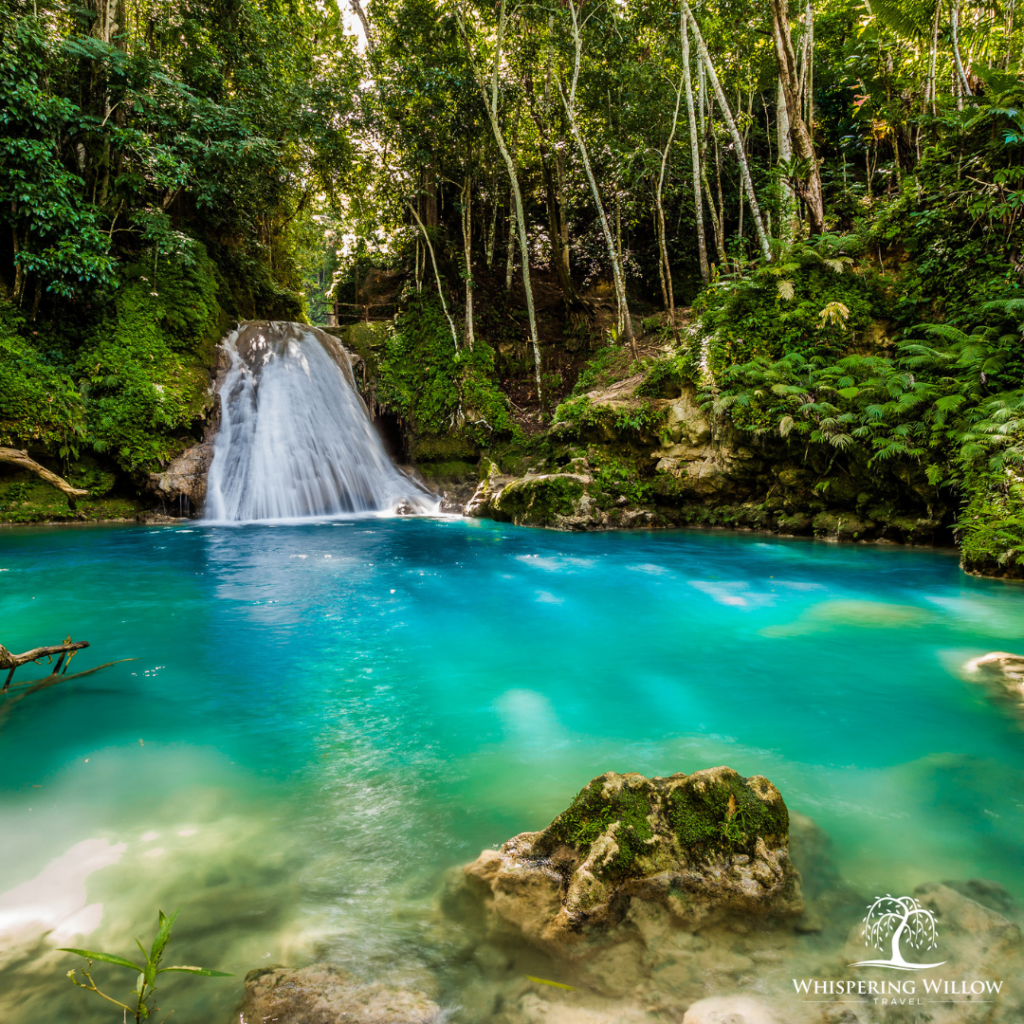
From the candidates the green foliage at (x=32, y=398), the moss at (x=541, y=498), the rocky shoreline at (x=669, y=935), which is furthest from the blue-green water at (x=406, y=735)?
the green foliage at (x=32, y=398)

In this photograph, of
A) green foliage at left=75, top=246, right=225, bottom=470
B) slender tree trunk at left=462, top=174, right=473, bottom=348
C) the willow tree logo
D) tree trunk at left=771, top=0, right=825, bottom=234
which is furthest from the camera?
slender tree trunk at left=462, top=174, right=473, bottom=348

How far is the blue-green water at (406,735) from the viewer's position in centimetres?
205

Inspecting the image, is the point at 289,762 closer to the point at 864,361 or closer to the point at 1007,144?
the point at 864,361

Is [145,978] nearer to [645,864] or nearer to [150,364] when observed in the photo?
[645,864]

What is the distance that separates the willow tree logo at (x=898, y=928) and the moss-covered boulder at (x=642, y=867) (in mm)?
218

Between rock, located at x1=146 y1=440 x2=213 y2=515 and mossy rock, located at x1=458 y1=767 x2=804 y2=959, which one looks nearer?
mossy rock, located at x1=458 y1=767 x2=804 y2=959

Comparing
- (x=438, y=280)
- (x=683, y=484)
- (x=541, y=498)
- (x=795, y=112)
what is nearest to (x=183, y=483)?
(x=541, y=498)

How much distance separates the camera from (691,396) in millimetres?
11086

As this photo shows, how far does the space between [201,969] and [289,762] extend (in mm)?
1470

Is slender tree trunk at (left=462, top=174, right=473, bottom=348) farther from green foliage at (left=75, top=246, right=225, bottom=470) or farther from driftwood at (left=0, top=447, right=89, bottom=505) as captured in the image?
driftwood at (left=0, top=447, right=89, bottom=505)

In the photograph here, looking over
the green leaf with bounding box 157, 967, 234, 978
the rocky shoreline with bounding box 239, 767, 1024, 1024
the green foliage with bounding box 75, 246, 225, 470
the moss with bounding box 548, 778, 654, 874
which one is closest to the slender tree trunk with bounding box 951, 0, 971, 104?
the rocky shoreline with bounding box 239, 767, 1024, 1024

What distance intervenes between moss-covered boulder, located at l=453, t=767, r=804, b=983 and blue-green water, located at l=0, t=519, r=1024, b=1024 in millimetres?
327

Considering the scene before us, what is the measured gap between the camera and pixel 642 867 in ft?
6.64

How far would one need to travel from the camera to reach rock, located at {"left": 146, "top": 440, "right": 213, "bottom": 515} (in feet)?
38.8
